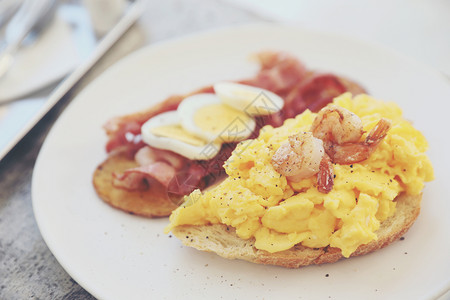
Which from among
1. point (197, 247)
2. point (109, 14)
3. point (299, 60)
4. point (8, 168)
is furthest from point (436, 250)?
point (109, 14)

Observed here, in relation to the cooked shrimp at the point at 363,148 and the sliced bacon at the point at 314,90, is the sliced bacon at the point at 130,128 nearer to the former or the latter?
the sliced bacon at the point at 314,90

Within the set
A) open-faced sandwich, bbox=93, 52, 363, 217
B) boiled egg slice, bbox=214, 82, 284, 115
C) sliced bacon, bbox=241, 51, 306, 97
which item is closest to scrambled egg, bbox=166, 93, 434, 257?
open-faced sandwich, bbox=93, 52, 363, 217

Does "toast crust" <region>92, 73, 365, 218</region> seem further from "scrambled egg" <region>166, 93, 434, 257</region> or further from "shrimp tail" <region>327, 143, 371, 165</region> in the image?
"shrimp tail" <region>327, 143, 371, 165</region>

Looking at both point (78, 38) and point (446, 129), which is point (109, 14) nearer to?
point (78, 38)

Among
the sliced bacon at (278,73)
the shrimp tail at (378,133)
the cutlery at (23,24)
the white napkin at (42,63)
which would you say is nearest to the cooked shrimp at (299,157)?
the shrimp tail at (378,133)

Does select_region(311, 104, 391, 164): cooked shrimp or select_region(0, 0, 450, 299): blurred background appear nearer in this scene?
select_region(311, 104, 391, 164): cooked shrimp
